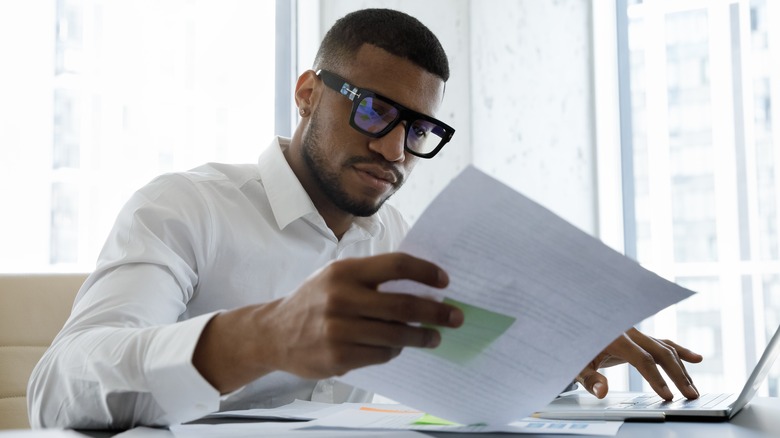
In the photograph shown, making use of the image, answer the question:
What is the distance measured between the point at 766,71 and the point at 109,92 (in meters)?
2.12

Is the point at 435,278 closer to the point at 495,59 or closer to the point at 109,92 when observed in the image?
the point at 109,92

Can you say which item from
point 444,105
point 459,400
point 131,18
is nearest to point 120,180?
point 131,18

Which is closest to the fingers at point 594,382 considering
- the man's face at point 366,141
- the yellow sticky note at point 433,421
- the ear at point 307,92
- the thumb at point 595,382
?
the thumb at point 595,382

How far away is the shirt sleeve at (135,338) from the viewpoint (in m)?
0.71

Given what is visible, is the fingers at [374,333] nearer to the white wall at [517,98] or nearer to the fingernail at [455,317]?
the fingernail at [455,317]

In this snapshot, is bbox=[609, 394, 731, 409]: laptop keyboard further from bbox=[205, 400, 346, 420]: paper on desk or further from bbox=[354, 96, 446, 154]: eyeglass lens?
bbox=[354, 96, 446, 154]: eyeglass lens

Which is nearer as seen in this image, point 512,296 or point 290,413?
point 512,296

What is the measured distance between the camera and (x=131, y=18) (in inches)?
100

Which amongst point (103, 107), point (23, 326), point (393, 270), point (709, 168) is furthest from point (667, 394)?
point (103, 107)

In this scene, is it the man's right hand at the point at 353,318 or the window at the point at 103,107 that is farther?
the window at the point at 103,107

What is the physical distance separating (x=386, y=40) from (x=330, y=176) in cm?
25

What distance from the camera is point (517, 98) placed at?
2922 mm

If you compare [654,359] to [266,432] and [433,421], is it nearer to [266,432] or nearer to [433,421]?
[433,421]

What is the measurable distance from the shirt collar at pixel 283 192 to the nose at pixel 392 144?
15 centimetres
